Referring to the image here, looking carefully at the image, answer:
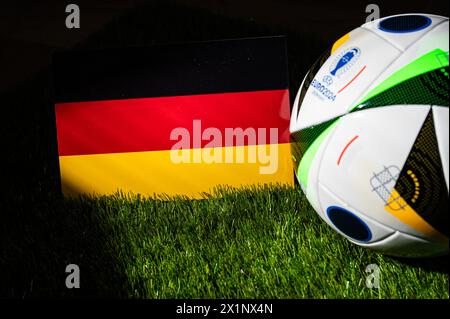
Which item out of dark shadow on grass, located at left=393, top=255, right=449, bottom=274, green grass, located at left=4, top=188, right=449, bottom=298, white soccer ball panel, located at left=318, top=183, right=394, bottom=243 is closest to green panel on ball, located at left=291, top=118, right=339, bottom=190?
white soccer ball panel, located at left=318, top=183, right=394, bottom=243

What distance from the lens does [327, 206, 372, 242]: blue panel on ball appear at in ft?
7.31

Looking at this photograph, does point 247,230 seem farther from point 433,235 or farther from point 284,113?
point 433,235

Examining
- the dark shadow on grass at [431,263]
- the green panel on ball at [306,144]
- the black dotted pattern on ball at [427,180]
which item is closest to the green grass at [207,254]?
the dark shadow on grass at [431,263]

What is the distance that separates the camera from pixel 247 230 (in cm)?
269

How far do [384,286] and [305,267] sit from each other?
0.33 metres

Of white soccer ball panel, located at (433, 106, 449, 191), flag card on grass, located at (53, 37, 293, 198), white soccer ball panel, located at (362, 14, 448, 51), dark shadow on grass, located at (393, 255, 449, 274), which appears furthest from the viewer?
flag card on grass, located at (53, 37, 293, 198)

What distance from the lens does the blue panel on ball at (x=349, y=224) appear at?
223 centimetres

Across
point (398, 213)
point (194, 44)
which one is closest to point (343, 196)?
point (398, 213)

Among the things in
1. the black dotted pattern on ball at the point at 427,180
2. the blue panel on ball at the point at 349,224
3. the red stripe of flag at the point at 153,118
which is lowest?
the blue panel on ball at the point at 349,224

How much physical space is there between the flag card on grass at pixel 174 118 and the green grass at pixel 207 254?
11 cm

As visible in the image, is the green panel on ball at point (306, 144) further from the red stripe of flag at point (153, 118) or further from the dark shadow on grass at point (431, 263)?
the dark shadow on grass at point (431, 263)

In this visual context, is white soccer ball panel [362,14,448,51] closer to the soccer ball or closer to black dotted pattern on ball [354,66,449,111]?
the soccer ball

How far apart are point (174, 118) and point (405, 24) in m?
1.14

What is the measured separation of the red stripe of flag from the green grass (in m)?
0.27
